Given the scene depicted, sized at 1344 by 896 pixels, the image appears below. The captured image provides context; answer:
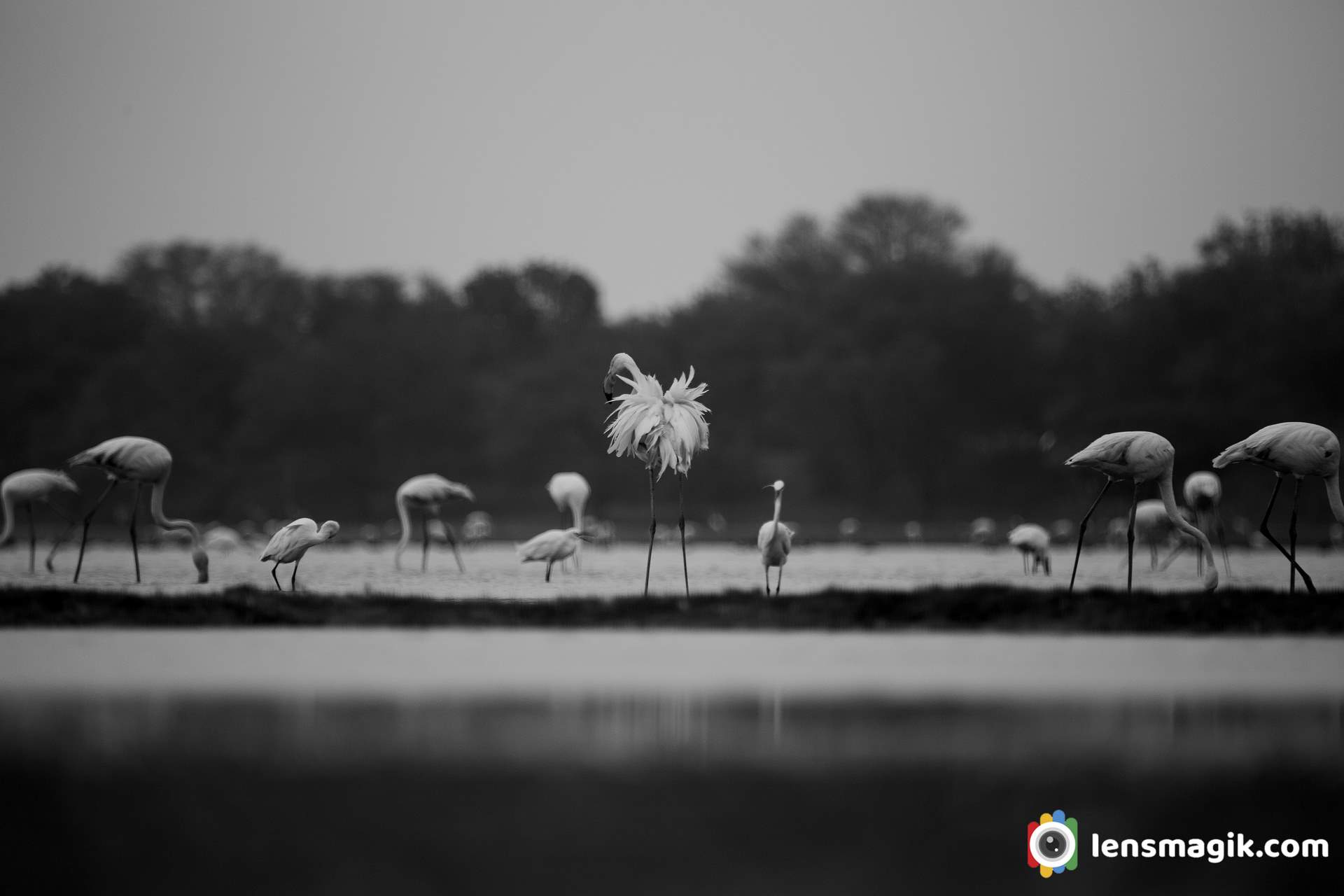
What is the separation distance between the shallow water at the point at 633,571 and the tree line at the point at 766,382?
64.9ft

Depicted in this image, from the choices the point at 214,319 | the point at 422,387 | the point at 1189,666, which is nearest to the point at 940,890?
the point at 1189,666

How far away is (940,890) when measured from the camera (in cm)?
534

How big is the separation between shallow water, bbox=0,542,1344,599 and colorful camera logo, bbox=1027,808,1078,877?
838cm

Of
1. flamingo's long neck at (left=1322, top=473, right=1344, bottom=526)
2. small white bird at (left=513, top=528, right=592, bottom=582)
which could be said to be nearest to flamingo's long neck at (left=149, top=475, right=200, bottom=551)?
small white bird at (left=513, top=528, right=592, bottom=582)

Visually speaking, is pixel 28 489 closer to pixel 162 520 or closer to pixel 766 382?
pixel 162 520

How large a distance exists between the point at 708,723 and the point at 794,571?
455 inches

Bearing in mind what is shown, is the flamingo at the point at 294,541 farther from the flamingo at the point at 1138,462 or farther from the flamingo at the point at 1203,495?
the flamingo at the point at 1203,495

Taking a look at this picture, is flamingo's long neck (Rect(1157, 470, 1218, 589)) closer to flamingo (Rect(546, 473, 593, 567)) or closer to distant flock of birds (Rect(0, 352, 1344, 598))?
distant flock of birds (Rect(0, 352, 1344, 598))

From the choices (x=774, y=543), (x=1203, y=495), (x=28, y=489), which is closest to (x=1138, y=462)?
(x=774, y=543)

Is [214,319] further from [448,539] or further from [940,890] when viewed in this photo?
[940,890]

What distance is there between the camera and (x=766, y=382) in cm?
5441

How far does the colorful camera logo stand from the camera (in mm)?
5707

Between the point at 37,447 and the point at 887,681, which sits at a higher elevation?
the point at 37,447

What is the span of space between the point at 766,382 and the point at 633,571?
34932 millimetres
